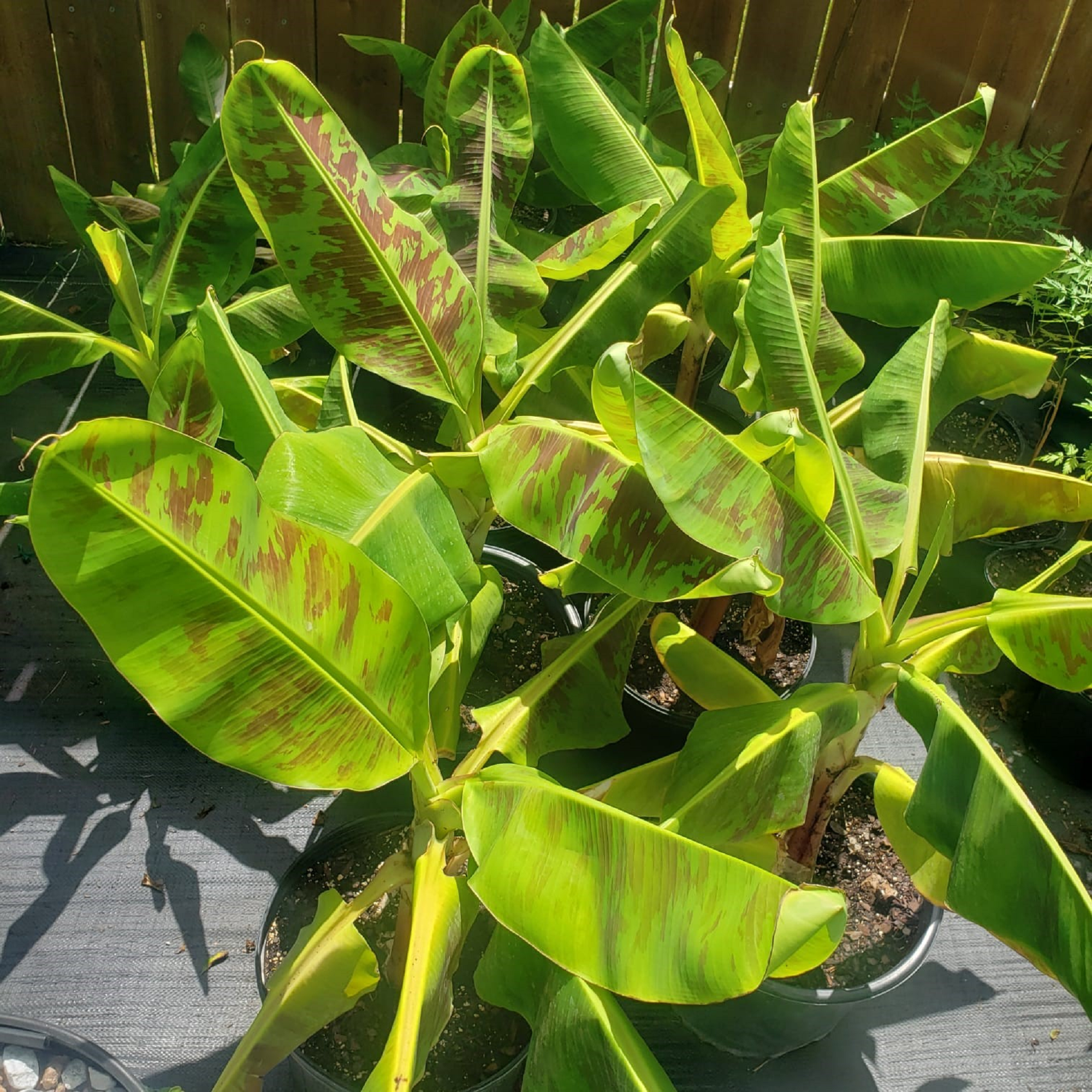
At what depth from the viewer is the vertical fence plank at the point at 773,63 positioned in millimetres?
2547

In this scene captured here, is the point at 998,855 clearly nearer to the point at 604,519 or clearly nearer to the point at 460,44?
the point at 604,519

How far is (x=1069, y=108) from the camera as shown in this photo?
8.73 feet

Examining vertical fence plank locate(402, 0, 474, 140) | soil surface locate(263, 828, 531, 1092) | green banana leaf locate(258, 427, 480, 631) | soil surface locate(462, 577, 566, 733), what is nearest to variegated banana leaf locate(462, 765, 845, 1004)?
green banana leaf locate(258, 427, 480, 631)

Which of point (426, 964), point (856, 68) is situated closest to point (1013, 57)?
point (856, 68)

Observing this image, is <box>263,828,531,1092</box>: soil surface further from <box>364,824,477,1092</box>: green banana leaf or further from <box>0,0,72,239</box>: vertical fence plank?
<box>0,0,72,239</box>: vertical fence plank

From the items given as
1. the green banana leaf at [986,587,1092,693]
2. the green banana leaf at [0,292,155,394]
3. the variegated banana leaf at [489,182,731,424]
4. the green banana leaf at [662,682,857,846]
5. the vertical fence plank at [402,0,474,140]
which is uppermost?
the vertical fence plank at [402,0,474,140]

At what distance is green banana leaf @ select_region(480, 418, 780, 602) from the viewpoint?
1.03 meters

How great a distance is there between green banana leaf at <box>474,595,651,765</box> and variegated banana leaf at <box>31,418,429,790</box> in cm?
27

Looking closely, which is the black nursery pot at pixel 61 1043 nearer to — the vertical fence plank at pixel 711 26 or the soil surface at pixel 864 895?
the soil surface at pixel 864 895

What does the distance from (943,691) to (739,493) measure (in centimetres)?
36

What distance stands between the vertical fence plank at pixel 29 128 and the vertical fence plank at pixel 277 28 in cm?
50

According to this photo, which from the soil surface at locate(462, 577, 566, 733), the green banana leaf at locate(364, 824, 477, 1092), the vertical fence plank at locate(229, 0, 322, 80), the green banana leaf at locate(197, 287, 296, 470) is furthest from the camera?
the vertical fence plank at locate(229, 0, 322, 80)

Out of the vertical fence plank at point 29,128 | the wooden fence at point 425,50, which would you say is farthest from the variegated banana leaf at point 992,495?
the vertical fence plank at point 29,128

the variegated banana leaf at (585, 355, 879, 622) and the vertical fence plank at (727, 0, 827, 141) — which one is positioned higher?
the vertical fence plank at (727, 0, 827, 141)
